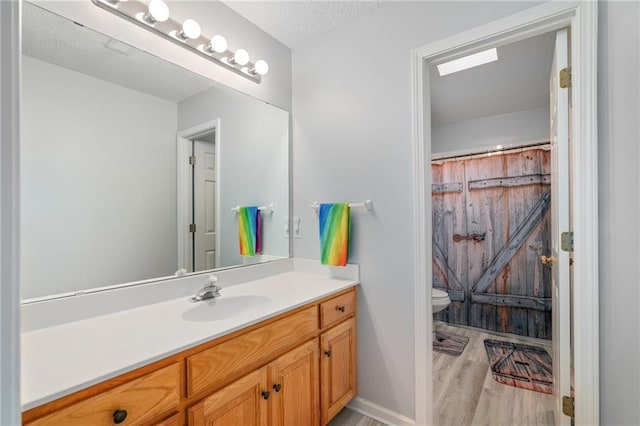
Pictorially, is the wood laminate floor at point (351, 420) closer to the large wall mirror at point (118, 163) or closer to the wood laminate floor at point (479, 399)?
the wood laminate floor at point (479, 399)

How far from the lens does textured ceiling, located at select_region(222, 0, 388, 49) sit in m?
1.68

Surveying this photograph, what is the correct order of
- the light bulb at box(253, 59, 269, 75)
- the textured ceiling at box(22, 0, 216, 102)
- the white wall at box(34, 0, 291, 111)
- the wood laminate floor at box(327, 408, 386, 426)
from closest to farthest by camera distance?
the textured ceiling at box(22, 0, 216, 102) < the white wall at box(34, 0, 291, 111) < the wood laminate floor at box(327, 408, 386, 426) < the light bulb at box(253, 59, 269, 75)

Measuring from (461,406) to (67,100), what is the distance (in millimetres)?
2638

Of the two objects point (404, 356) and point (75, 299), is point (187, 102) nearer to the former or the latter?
point (75, 299)

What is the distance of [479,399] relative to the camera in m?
1.88

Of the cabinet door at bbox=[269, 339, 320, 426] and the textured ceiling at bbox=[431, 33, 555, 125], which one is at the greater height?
the textured ceiling at bbox=[431, 33, 555, 125]

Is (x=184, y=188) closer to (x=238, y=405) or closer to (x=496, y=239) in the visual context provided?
(x=238, y=405)

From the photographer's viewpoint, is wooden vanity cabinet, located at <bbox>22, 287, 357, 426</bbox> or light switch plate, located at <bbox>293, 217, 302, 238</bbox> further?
light switch plate, located at <bbox>293, 217, 302, 238</bbox>

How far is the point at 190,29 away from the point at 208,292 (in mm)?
1300

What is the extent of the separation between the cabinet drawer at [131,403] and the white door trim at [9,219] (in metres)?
0.35

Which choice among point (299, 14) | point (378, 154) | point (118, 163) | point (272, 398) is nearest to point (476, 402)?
point (272, 398)

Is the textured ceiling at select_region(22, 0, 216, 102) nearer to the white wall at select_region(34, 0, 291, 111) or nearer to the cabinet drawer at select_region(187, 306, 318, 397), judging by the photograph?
the white wall at select_region(34, 0, 291, 111)

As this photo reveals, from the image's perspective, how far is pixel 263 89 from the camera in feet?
6.28

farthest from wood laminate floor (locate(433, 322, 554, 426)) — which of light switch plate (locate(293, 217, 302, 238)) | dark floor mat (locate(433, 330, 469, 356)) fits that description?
light switch plate (locate(293, 217, 302, 238))
